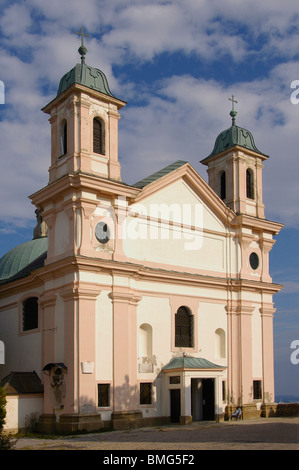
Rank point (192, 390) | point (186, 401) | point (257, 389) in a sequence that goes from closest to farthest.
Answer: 1. point (186, 401)
2. point (192, 390)
3. point (257, 389)

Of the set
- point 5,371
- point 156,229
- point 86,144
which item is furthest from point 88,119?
point 5,371

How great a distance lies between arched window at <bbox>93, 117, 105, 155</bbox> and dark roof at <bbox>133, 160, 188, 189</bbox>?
112 inches

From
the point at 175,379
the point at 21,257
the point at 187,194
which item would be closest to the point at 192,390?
the point at 175,379

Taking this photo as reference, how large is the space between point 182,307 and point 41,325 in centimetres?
700

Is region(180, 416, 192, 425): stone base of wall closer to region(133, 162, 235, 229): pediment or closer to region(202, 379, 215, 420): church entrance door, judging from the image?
region(202, 379, 215, 420): church entrance door

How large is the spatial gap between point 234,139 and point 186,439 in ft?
65.3

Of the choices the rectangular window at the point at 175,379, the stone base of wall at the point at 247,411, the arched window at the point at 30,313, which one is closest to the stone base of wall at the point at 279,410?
the stone base of wall at the point at 247,411

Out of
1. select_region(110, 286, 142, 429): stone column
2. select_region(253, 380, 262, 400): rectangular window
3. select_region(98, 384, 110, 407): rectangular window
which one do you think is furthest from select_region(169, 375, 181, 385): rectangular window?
select_region(253, 380, 262, 400): rectangular window

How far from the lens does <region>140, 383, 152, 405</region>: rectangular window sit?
28.8 m

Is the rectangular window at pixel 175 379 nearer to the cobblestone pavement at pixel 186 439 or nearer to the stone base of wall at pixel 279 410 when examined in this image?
the cobblestone pavement at pixel 186 439

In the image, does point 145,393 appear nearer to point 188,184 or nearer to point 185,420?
point 185,420

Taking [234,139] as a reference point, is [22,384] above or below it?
below

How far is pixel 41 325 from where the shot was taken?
2948 centimetres

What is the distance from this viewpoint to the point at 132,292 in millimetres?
28766
